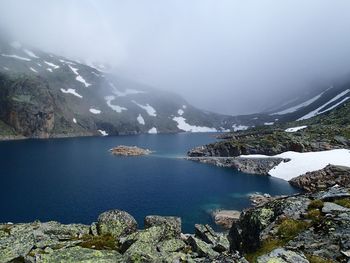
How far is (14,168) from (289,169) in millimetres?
90423

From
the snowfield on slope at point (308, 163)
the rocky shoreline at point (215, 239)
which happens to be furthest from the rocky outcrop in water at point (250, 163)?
the rocky shoreline at point (215, 239)

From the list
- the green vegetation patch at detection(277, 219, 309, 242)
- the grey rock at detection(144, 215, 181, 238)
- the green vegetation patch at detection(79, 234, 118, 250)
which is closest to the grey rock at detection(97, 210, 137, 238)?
the green vegetation patch at detection(79, 234, 118, 250)

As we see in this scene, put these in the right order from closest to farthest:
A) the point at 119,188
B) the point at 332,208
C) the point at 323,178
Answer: the point at 332,208 → the point at 119,188 → the point at 323,178

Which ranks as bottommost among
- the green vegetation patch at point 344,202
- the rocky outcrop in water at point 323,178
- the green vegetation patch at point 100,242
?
the rocky outcrop in water at point 323,178

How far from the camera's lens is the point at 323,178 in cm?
9825

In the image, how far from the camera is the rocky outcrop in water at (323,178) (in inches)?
3716

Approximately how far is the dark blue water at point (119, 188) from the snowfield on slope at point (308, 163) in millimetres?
7326

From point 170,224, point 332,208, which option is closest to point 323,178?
point 332,208

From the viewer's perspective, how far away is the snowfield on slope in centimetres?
11350

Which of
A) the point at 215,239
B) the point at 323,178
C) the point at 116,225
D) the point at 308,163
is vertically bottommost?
the point at 323,178

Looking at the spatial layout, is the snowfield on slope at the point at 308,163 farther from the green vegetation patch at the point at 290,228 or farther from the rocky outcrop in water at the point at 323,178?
the green vegetation patch at the point at 290,228

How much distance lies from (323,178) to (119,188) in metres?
53.8

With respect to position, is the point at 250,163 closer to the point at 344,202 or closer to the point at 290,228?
the point at 344,202

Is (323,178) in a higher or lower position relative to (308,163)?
lower
